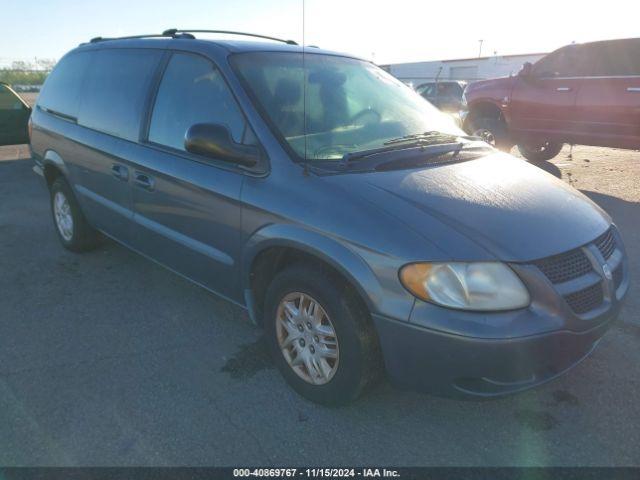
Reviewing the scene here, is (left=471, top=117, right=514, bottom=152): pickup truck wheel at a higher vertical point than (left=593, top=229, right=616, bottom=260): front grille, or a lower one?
lower

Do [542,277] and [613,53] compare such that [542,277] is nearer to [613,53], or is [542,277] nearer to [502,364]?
[502,364]

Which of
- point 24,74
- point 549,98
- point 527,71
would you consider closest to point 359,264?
point 549,98

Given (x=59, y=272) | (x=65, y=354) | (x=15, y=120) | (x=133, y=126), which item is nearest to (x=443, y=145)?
(x=133, y=126)

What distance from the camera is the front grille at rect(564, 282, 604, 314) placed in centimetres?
220

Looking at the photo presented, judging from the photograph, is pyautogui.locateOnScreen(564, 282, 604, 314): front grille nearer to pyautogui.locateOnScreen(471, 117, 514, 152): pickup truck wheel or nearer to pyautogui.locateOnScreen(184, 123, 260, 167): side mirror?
pyautogui.locateOnScreen(184, 123, 260, 167): side mirror

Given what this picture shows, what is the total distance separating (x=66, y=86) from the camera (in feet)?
14.8

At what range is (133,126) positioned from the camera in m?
3.48

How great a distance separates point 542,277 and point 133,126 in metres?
2.75

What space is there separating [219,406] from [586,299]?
1835mm

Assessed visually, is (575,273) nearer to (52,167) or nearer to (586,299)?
(586,299)

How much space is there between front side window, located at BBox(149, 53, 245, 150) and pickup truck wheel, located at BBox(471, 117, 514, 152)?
678cm

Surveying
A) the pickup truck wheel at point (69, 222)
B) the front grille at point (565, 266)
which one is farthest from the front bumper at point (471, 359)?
the pickup truck wheel at point (69, 222)

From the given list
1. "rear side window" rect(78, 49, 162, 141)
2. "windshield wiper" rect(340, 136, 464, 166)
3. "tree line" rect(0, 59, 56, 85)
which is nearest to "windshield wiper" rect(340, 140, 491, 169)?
"windshield wiper" rect(340, 136, 464, 166)

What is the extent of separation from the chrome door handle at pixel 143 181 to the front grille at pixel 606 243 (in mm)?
2577
